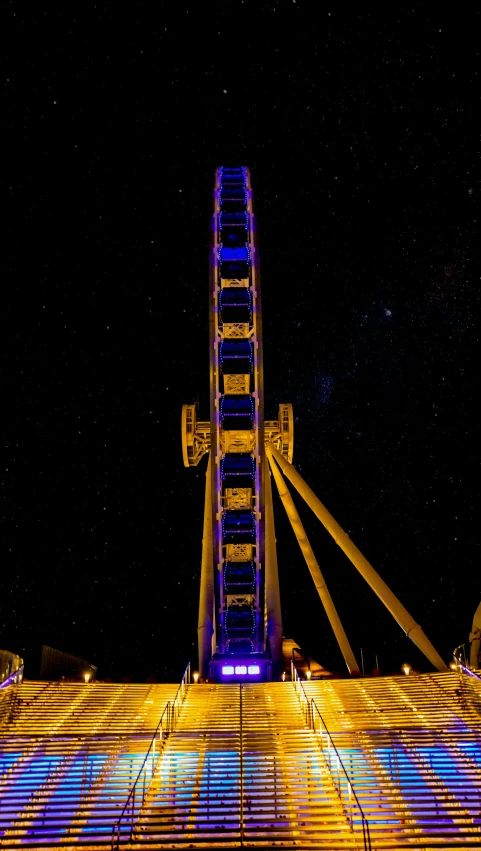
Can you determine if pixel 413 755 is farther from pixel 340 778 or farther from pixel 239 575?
pixel 239 575

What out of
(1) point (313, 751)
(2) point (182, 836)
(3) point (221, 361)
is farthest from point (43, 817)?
(3) point (221, 361)

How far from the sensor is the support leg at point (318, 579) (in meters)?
27.6

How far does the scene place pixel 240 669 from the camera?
2766 centimetres

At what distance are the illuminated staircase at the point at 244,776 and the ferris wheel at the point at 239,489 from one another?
10.5 meters

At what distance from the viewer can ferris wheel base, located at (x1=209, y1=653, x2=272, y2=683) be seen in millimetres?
27297

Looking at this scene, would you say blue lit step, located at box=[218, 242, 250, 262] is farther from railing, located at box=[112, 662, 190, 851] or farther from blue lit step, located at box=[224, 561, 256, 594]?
railing, located at box=[112, 662, 190, 851]

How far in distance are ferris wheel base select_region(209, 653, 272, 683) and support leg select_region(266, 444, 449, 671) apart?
17.1 feet

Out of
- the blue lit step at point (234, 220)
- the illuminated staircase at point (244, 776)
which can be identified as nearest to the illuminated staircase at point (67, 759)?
the illuminated staircase at point (244, 776)

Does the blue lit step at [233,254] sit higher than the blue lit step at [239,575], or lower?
higher

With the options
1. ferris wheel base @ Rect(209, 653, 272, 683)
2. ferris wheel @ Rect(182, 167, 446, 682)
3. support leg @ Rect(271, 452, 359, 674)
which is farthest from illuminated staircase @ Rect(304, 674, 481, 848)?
ferris wheel base @ Rect(209, 653, 272, 683)

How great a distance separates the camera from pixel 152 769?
40.6 ft

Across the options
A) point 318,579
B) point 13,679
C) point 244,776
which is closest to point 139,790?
point 244,776

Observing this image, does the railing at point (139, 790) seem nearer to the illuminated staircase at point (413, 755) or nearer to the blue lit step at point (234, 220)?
the illuminated staircase at point (413, 755)

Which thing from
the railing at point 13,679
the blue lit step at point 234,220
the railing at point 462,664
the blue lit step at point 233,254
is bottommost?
the railing at point 13,679
